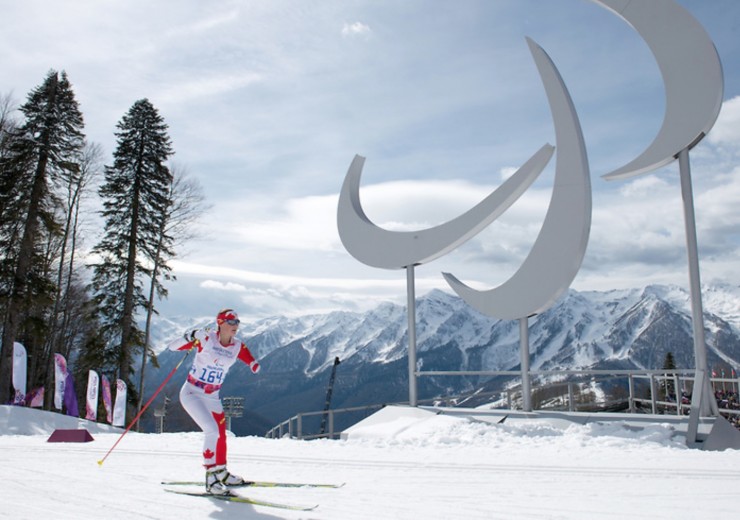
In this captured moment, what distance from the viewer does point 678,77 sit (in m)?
11.4

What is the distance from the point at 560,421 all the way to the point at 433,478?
5475 millimetres

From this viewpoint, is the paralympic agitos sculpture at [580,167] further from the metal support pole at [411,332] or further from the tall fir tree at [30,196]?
the tall fir tree at [30,196]

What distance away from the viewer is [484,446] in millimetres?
9469

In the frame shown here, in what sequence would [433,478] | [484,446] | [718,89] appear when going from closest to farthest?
1. [433,478]
2. [484,446]
3. [718,89]

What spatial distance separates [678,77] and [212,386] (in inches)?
398

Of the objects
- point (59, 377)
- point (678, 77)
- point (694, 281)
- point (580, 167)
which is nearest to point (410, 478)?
point (694, 281)

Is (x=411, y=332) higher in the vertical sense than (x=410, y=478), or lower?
higher

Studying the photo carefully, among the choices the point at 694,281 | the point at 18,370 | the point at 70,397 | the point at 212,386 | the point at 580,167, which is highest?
the point at 580,167

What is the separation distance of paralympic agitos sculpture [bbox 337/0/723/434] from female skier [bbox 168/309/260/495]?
6923 millimetres

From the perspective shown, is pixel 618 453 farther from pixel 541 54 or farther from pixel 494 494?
pixel 541 54

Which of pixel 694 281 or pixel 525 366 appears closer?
pixel 694 281

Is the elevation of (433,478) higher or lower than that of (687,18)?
lower

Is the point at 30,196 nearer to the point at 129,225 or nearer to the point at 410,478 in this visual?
the point at 129,225

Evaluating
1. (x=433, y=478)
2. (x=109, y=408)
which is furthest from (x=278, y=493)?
(x=109, y=408)
